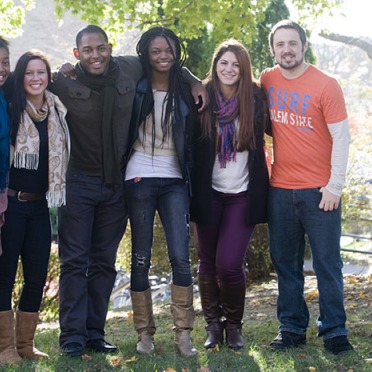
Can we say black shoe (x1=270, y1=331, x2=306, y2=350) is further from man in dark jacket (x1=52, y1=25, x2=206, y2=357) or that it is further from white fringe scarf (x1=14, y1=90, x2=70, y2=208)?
white fringe scarf (x1=14, y1=90, x2=70, y2=208)

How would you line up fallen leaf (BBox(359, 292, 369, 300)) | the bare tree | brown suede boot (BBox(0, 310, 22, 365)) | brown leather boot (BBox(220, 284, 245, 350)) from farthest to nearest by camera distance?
the bare tree
fallen leaf (BBox(359, 292, 369, 300))
brown leather boot (BBox(220, 284, 245, 350))
brown suede boot (BBox(0, 310, 22, 365))

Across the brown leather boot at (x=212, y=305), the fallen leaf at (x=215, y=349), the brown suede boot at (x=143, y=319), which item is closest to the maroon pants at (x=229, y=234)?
the brown leather boot at (x=212, y=305)

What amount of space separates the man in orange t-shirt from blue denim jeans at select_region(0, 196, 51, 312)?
5.65 feet

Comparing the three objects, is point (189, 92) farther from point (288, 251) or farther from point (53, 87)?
point (288, 251)

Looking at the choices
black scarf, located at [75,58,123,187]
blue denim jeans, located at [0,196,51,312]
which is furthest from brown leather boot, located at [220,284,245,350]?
blue denim jeans, located at [0,196,51,312]

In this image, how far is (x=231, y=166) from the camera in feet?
17.4

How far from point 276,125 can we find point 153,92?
0.96 m

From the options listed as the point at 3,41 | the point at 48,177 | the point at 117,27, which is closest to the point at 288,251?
the point at 48,177

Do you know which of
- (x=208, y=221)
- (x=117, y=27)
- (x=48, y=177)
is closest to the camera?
(x=48, y=177)

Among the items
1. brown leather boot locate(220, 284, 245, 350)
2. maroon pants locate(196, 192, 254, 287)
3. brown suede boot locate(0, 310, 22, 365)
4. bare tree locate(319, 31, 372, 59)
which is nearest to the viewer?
brown suede boot locate(0, 310, 22, 365)

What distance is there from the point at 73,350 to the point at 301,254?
6.20 ft

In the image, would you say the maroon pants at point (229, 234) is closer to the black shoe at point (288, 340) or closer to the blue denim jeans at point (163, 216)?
the blue denim jeans at point (163, 216)

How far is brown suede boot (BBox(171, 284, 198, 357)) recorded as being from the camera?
5.24m

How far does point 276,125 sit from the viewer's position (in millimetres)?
5340
